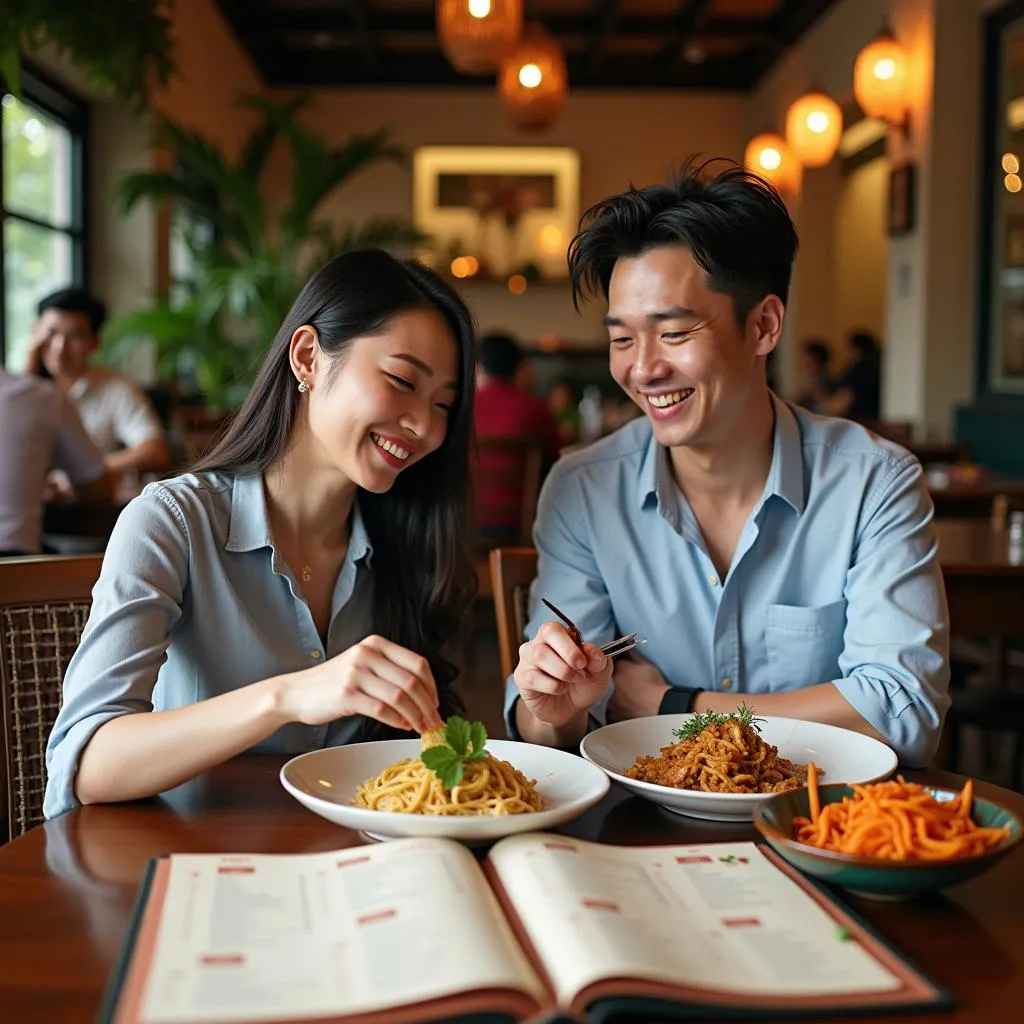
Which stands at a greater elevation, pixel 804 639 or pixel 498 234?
pixel 498 234

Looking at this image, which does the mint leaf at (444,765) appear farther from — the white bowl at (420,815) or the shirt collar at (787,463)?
the shirt collar at (787,463)

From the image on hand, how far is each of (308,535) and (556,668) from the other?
1.70 feet

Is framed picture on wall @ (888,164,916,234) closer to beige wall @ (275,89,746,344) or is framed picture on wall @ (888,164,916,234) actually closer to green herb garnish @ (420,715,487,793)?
beige wall @ (275,89,746,344)

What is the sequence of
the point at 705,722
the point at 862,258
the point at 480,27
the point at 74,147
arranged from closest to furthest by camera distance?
1. the point at 705,722
2. the point at 480,27
3. the point at 74,147
4. the point at 862,258

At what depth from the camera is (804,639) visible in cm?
181

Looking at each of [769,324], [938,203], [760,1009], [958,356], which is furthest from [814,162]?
[760,1009]

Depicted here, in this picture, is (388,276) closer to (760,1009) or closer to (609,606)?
(609,606)

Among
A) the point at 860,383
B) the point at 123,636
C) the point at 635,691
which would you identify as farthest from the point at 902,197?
the point at 123,636

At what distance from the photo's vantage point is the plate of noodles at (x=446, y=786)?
3.74 feet

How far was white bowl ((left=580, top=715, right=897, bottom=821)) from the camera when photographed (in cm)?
126

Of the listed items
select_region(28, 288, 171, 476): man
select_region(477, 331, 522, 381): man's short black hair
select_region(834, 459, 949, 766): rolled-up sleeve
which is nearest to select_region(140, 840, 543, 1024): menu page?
select_region(834, 459, 949, 766): rolled-up sleeve

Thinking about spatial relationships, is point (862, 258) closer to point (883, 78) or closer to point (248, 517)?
point (883, 78)

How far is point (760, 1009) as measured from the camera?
0.84 m

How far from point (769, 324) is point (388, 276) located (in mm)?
597
